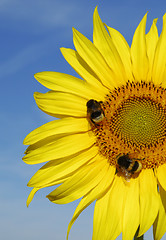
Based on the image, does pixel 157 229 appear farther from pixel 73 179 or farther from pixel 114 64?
pixel 114 64

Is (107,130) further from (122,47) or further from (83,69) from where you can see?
(122,47)

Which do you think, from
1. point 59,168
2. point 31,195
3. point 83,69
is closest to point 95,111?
point 83,69

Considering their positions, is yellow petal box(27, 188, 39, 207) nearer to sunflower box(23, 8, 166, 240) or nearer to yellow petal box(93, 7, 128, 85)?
sunflower box(23, 8, 166, 240)

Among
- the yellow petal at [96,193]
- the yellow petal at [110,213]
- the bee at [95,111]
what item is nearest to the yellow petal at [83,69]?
the bee at [95,111]

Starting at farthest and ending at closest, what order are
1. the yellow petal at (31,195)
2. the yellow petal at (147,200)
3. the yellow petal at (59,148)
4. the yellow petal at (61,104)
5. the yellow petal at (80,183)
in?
the yellow petal at (31,195)
the yellow petal at (61,104)
the yellow petal at (59,148)
the yellow petal at (80,183)
the yellow petal at (147,200)

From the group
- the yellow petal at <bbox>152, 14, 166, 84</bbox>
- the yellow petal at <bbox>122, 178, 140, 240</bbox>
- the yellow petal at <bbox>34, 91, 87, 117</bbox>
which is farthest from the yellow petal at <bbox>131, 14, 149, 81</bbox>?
the yellow petal at <bbox>122, 178, 140, 240</bbox>

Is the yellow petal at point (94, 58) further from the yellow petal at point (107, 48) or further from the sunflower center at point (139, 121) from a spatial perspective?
the sunflower center at point (139, 121)
